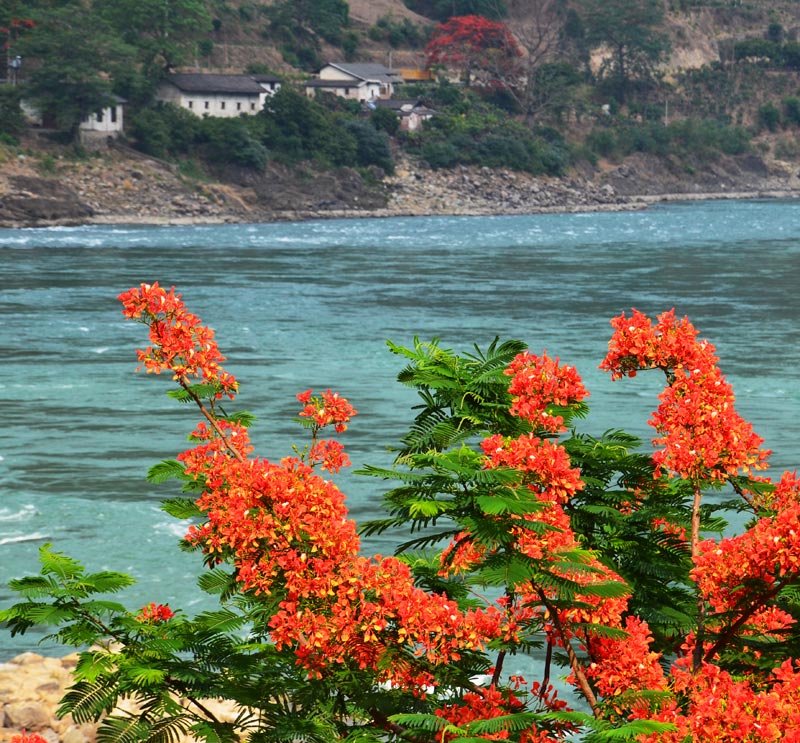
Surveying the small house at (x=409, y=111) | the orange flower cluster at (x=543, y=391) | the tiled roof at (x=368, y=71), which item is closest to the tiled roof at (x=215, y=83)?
the tiled roof at (x=368, y=71)

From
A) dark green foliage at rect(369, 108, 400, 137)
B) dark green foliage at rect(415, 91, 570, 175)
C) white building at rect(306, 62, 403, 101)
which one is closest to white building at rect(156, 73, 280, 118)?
white building at rect(306, 62, 403, 101)

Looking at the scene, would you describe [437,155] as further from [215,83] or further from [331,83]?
[215,83]

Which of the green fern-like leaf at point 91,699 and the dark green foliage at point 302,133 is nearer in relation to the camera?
the green fern-like leaf at point 91,699

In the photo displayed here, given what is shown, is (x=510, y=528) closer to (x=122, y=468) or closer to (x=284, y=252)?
(x=122, y=468)

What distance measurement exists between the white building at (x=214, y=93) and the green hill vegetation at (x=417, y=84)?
5.66 ft

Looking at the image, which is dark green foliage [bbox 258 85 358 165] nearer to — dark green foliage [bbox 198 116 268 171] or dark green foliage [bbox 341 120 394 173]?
dark green foliage [bbox 341 120 394 173]

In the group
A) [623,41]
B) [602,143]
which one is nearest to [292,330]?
[602,143]

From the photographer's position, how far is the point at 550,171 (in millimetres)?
151625

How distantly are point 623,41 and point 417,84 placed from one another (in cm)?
3766

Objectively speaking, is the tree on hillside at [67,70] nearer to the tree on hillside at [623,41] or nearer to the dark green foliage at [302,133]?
the dark green foliage at [302,133]

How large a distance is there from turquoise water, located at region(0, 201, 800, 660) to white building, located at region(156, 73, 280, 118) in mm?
28172

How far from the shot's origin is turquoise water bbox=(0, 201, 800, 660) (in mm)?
25328

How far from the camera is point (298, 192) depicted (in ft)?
418

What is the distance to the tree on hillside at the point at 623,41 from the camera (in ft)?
598
